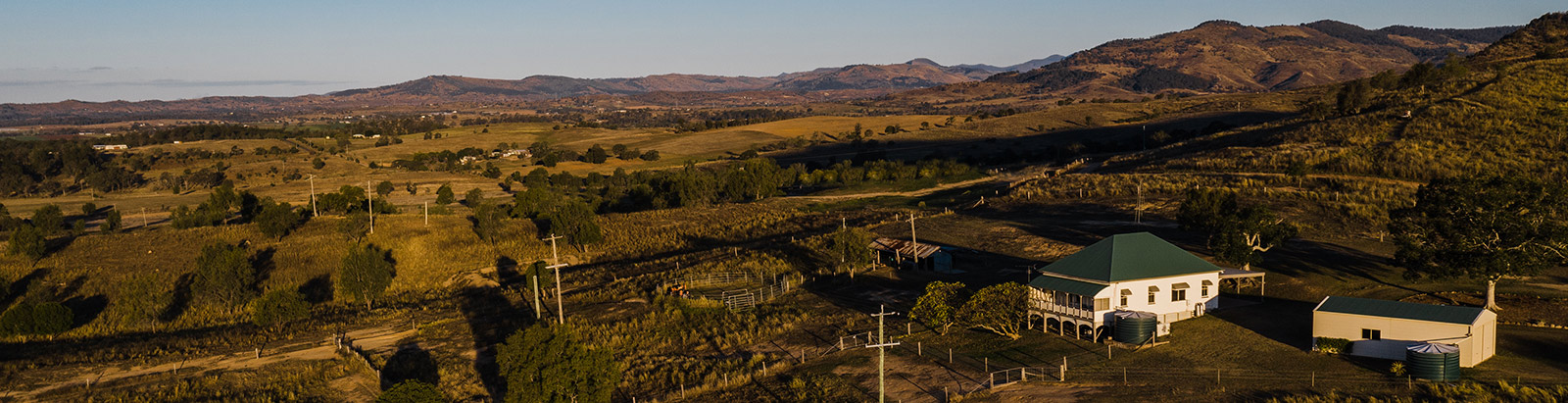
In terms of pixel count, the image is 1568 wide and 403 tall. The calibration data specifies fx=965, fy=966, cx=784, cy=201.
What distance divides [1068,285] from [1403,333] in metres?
10.7

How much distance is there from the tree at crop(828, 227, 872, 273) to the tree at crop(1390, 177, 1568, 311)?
79.5 feet

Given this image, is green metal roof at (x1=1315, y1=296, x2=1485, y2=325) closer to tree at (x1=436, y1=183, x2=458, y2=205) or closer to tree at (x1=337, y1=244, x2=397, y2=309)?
tree at (x1=337, y1=244, x2=397, y2=309)

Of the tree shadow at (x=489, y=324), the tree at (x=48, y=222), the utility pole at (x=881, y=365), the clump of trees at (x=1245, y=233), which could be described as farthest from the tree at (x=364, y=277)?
the clump of trees at (x=1245, y=233)

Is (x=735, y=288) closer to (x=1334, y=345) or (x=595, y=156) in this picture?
(x=1334, y=345)

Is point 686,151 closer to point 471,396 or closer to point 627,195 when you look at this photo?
point 627,195

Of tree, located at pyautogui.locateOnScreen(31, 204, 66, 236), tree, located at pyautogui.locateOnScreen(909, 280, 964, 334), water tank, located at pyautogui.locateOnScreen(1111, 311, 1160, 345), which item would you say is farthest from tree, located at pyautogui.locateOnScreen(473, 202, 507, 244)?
water tank, located at pyautogui.locateOnScreen(1111, 311, 1160, 345)

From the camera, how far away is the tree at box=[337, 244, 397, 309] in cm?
5162

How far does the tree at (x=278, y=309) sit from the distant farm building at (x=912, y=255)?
97.9 ft

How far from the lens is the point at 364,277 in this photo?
51.8m

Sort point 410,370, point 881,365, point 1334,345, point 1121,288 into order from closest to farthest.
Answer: point 881,365
point 1334,345
point 1121,288
point 410,370

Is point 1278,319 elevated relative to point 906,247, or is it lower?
lower

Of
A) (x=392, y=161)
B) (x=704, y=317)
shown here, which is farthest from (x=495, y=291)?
(x=392, y=161)

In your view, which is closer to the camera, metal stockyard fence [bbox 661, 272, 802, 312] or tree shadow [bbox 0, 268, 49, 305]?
metal stockyard fence [bbox 661, 272, 802, 312]

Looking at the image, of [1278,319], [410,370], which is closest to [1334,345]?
[1278,319]
